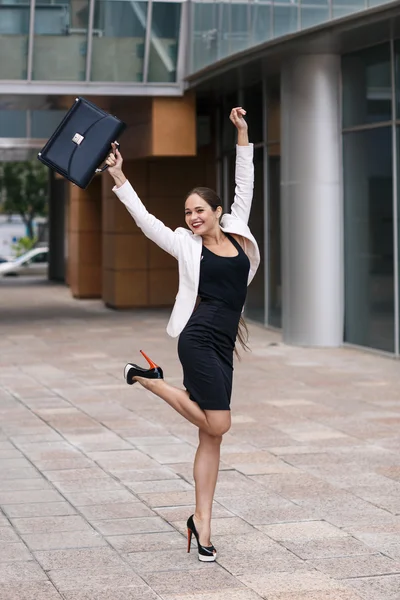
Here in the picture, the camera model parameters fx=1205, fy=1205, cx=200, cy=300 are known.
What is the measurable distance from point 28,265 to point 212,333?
1616 inches

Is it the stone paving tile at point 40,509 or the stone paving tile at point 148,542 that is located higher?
the stone paving tile at point 40,509

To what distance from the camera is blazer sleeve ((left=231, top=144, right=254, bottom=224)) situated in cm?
612

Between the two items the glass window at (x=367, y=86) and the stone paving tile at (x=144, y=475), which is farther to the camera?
the glass window at (x=367, y=86)

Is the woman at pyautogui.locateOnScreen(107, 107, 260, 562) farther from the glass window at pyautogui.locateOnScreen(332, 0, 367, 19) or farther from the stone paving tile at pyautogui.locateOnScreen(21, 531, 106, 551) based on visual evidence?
the glass window at pyautogui.locateOnScreen(332, 0, 367, 19)

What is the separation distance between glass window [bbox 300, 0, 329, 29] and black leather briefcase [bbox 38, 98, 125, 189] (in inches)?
389

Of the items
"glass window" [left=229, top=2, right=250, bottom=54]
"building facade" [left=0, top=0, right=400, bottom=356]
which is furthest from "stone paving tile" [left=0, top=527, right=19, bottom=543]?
"glass window" [left=229, top=2, right=250, bottom=54]

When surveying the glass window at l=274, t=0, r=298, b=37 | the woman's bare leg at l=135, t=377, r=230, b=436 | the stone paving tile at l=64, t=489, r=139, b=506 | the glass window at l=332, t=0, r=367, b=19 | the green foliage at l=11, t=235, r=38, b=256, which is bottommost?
the stone paving tile at l=64, t=489, r=139, b=506

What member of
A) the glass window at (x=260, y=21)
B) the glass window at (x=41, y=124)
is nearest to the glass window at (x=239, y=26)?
the glass window at (x=260, y=21)

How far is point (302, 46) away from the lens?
16062mm

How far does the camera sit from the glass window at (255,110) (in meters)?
19.7

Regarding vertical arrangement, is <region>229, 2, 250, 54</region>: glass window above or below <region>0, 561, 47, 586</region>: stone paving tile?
above

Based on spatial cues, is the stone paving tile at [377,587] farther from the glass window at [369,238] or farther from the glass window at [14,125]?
the glass window at [14,125]

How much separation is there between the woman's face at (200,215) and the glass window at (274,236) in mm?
13134

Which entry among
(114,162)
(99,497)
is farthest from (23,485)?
(114,162)
